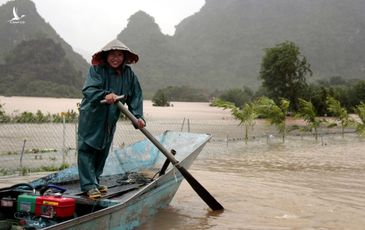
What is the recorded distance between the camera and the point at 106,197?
4473mm

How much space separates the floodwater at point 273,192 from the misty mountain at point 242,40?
7647 centimetres

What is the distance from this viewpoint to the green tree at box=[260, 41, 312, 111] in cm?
3322

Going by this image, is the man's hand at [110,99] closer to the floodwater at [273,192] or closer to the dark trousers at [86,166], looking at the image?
the dark trousers at [86,166]

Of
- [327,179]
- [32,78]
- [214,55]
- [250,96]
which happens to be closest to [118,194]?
[327,179]

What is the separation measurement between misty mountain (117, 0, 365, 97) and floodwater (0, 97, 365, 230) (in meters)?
76.6

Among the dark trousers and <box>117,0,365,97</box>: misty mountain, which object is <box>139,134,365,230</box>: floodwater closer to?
the dark trousers

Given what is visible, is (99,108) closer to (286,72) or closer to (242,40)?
(286,72)

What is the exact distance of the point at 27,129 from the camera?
16.0m

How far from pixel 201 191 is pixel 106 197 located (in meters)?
1.65

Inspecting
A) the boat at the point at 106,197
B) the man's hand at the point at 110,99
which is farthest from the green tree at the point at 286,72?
the man's hand at the point at 110,99

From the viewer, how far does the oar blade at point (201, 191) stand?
17.9 ft

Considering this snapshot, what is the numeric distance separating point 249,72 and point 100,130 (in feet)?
337

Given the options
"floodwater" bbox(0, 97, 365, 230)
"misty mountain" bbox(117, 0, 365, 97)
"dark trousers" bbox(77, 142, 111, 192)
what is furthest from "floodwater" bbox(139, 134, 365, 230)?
"misty mountain" bbox(117, 0, 365, 97)

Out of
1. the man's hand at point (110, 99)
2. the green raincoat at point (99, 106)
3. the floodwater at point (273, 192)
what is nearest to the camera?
the man's hand at point (110, 99)
